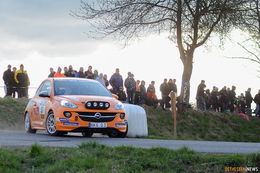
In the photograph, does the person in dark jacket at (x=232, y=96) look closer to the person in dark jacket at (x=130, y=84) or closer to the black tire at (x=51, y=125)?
the person in dark jacket at (x=130, y=84)

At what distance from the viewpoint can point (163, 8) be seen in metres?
36.2

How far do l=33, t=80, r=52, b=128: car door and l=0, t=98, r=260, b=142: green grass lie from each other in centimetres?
1053

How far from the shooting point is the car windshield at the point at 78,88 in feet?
58.1

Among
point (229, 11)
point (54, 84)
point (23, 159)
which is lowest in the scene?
point (23, 159)

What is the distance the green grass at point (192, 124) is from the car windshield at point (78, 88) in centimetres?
1124

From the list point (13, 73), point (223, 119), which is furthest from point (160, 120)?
point (13, 73)

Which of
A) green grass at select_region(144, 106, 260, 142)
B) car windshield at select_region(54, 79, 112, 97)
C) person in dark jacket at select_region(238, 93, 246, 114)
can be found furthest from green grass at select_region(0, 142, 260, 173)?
person in dark jacket at select_region(238, 93, 246, 114)

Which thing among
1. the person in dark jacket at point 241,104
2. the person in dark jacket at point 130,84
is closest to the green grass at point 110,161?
the person in dark jacket at point 130,84

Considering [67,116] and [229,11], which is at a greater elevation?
[229,11]

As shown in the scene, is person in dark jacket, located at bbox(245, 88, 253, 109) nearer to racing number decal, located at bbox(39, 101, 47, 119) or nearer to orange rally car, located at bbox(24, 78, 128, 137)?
orange rally car, located at bbox(24, 78, 128, 137)

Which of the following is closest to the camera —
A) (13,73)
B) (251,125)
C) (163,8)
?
(13,73)

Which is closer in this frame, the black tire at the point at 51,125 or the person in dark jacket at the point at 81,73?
the black tire at the point at 51,125

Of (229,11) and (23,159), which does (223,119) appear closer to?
(229,11)

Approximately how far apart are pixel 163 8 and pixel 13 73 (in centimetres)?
1052
